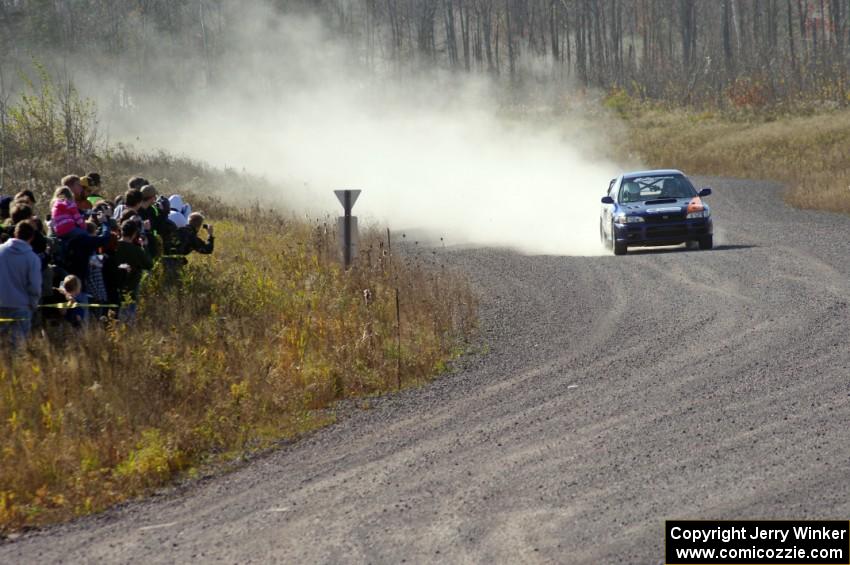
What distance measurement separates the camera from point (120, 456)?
1009 centimetres

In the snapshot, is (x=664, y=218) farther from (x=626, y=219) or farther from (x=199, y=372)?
(x=199, y=372)

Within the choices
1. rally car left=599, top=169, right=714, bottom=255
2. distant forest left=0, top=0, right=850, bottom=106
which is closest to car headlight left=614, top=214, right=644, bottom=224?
rally car left=599, top=169, right=714, bottom=255

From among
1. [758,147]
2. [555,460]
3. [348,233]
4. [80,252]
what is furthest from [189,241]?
[758,147]

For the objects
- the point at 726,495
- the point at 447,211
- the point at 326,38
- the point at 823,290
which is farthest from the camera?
the point at 326,38

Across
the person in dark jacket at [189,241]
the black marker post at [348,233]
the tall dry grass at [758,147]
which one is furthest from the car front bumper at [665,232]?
the tall dry grass at [758,147]

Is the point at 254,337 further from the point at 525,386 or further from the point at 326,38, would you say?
the point at 326,38

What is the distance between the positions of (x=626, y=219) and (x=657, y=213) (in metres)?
0.63

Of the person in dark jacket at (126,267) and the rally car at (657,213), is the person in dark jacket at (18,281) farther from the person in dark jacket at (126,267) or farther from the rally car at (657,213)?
the rally car at (657,213)

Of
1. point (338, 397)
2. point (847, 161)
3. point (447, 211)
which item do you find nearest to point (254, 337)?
point (338, 397)

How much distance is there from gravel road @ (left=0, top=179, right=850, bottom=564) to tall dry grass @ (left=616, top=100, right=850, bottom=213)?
22518 mm

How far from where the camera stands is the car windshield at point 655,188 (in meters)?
24.6

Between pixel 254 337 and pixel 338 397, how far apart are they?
221cm

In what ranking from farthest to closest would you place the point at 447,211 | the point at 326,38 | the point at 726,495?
the point at 326,38 → the point at 447,211 → the point at 726,495

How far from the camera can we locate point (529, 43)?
335ft
